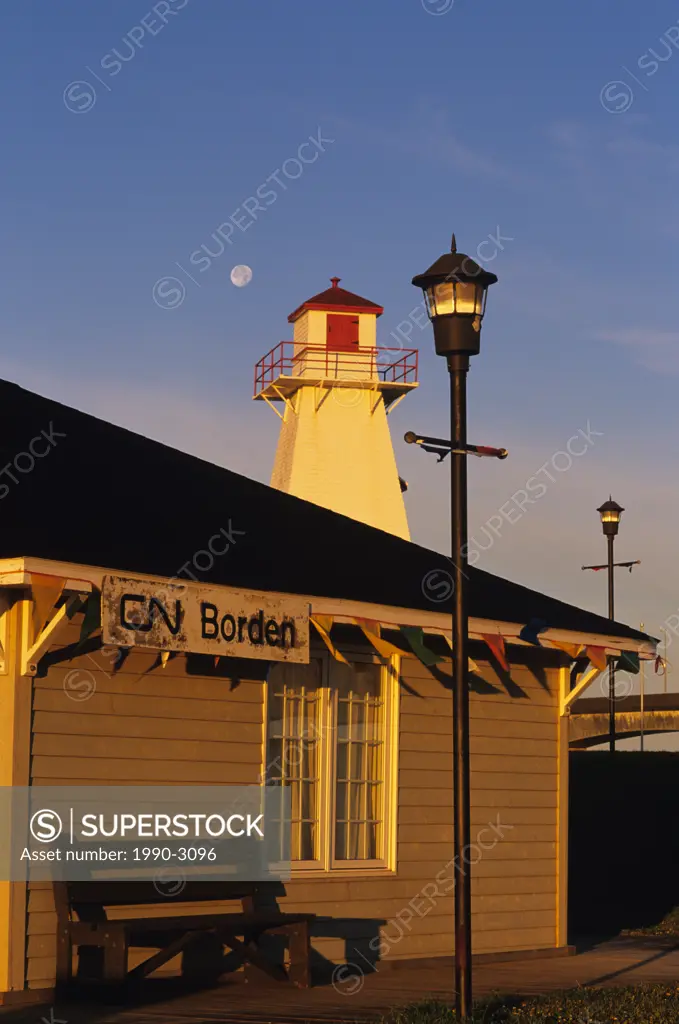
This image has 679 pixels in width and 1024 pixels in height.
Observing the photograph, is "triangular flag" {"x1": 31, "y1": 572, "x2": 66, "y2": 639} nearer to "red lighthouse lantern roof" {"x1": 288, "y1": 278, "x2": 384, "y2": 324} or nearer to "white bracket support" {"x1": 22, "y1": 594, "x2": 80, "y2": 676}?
"white bracket support" {"x1": 22, "y1": 594, "x2": 80, "y2": 676}

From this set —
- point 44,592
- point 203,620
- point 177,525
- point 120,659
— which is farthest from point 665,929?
point 44,592

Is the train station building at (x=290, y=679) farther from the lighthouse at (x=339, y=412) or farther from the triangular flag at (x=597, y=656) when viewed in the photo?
the lighthouse at (x=339, y=412)

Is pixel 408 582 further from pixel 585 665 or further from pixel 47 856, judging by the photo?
→ pixel 47 856

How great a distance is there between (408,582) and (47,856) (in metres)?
4.43

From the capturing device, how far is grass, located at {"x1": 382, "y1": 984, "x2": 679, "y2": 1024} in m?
9.62

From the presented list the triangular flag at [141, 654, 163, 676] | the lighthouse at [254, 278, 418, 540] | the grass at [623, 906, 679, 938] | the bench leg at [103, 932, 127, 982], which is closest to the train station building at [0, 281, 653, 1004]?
the triangular flag at [141, 654, 163, 676]

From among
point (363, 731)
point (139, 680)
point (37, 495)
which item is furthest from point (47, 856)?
point (363, 731)

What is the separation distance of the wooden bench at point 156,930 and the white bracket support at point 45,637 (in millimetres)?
1556

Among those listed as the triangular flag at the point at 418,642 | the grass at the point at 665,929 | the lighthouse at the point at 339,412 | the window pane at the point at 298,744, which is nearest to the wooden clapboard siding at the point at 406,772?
the window pane at the point at 298,744

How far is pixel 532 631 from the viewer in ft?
46.2

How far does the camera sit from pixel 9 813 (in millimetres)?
10750

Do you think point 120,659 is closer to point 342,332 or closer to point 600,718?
point 342,332

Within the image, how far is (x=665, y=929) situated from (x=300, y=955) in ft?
28.0

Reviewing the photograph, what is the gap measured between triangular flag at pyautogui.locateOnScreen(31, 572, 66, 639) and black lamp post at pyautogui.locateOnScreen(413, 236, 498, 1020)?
2688mm
